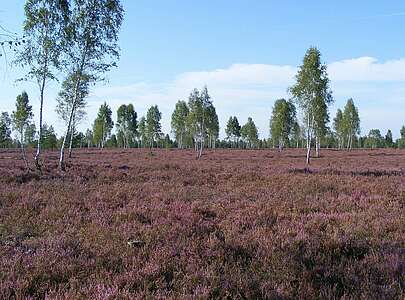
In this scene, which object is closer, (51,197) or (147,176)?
(51,197)

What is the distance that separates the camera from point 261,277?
5484mm

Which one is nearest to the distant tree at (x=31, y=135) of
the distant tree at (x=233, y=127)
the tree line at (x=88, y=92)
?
the tree line at (x=88, y=92)

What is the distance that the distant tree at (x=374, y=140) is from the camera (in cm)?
14500

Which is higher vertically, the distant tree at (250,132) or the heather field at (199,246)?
the distant tree at (250,132)

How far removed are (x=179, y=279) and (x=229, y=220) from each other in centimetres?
425

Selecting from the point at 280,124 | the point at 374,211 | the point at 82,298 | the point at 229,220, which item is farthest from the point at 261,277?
the point at 280,124

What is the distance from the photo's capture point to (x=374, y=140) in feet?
475

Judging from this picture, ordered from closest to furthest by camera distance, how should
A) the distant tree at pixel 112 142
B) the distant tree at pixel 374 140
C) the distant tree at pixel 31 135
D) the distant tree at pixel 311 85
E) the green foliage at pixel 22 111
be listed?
the distant tree at pixel 311 85, the green foliage at pixel 22 111, the distant tree at pixel 31 135, the distant tree at pixel 112 142, the distant tree at pixel 374 140

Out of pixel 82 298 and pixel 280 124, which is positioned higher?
pixel 280 124

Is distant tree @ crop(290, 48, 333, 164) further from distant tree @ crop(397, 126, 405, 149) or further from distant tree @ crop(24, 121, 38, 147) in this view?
distant tree @ crop(397, 126, 405, 149)

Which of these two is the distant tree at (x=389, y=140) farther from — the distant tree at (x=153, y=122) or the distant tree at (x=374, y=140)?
the distant tree at (x=153, y=122)

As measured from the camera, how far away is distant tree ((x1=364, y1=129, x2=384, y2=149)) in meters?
145

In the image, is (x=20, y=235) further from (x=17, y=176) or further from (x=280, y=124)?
(x=280, y=124)

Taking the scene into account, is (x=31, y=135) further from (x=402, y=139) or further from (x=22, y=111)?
(x=402, y=139)
